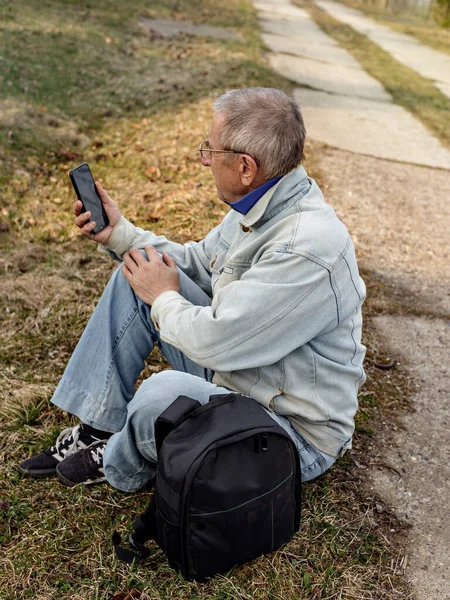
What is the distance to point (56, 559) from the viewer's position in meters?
2.36

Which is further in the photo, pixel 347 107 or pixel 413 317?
pixel 347 107

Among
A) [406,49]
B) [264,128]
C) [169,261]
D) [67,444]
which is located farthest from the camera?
[406,49]

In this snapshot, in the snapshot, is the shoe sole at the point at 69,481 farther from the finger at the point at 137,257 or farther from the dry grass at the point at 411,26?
the dry grass at the point at 411,26

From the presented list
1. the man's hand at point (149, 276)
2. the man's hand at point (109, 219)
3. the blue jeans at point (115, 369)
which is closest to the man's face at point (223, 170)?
the man's hand at point (149, 276)

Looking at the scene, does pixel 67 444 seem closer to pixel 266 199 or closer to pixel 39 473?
pixel 39 473

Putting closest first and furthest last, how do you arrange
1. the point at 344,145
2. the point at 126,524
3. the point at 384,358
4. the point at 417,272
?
the point at 126,524 < the point at 384,358 < the point at 417,272 < the point at 344,145

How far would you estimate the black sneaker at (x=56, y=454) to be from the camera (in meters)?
Result: 2.70

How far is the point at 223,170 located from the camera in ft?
7.57

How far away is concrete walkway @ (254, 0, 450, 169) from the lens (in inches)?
269

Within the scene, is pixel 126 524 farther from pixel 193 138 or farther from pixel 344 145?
pixel 344 145

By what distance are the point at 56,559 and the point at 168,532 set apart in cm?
52

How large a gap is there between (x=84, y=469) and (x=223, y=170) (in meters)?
1.24

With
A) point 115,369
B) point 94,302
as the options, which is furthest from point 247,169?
point 94,302

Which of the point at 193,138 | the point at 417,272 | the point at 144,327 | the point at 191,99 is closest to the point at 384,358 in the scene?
the point at 417,272
